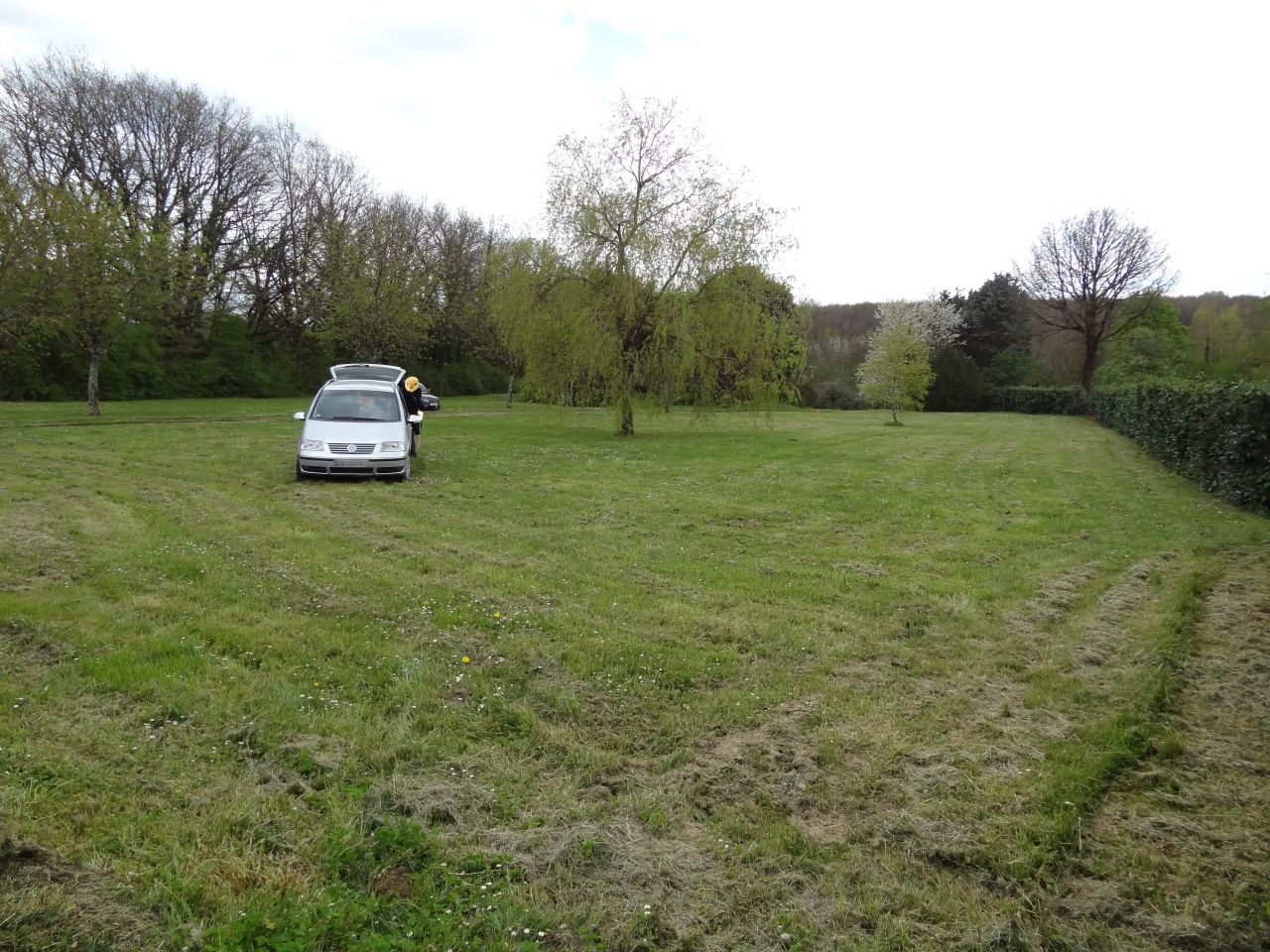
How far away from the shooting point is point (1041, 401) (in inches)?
2082

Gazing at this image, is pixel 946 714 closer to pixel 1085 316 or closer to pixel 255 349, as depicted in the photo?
pixel 255 349

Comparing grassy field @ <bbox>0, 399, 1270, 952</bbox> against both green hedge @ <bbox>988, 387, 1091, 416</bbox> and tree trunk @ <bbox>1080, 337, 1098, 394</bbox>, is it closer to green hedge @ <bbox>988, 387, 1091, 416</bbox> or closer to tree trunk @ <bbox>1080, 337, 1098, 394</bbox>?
green hedge @ <bbox>988, 387, 1091, 416</bbox>

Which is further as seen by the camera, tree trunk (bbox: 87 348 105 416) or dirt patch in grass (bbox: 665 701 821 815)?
tree trunk (bbox: 87 348 105 416)

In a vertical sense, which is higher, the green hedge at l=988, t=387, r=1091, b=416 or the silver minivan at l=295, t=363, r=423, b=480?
the green hedge at l=988, t=387, r=1091, b=416

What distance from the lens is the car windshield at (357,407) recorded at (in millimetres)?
13688

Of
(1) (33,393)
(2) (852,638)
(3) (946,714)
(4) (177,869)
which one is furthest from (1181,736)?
(1) (33,393)

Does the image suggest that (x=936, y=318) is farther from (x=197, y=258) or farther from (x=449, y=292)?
(x=197, y=258)

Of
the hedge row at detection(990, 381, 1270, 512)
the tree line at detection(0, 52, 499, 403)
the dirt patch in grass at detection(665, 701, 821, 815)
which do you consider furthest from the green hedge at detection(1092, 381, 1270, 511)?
the tree line at detection(0, 52, 499, 403)

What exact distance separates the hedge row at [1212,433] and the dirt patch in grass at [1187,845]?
387 inches

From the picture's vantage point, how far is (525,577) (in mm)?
7547

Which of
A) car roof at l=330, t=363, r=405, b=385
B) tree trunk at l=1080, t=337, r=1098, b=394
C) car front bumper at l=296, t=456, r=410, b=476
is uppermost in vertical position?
tree trunk at l=1080, t=337, r=1098, b=394

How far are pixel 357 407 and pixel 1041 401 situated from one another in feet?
171

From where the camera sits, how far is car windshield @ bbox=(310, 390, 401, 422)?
13.7 meters

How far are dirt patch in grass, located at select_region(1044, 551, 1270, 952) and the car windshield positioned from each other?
12394mm
